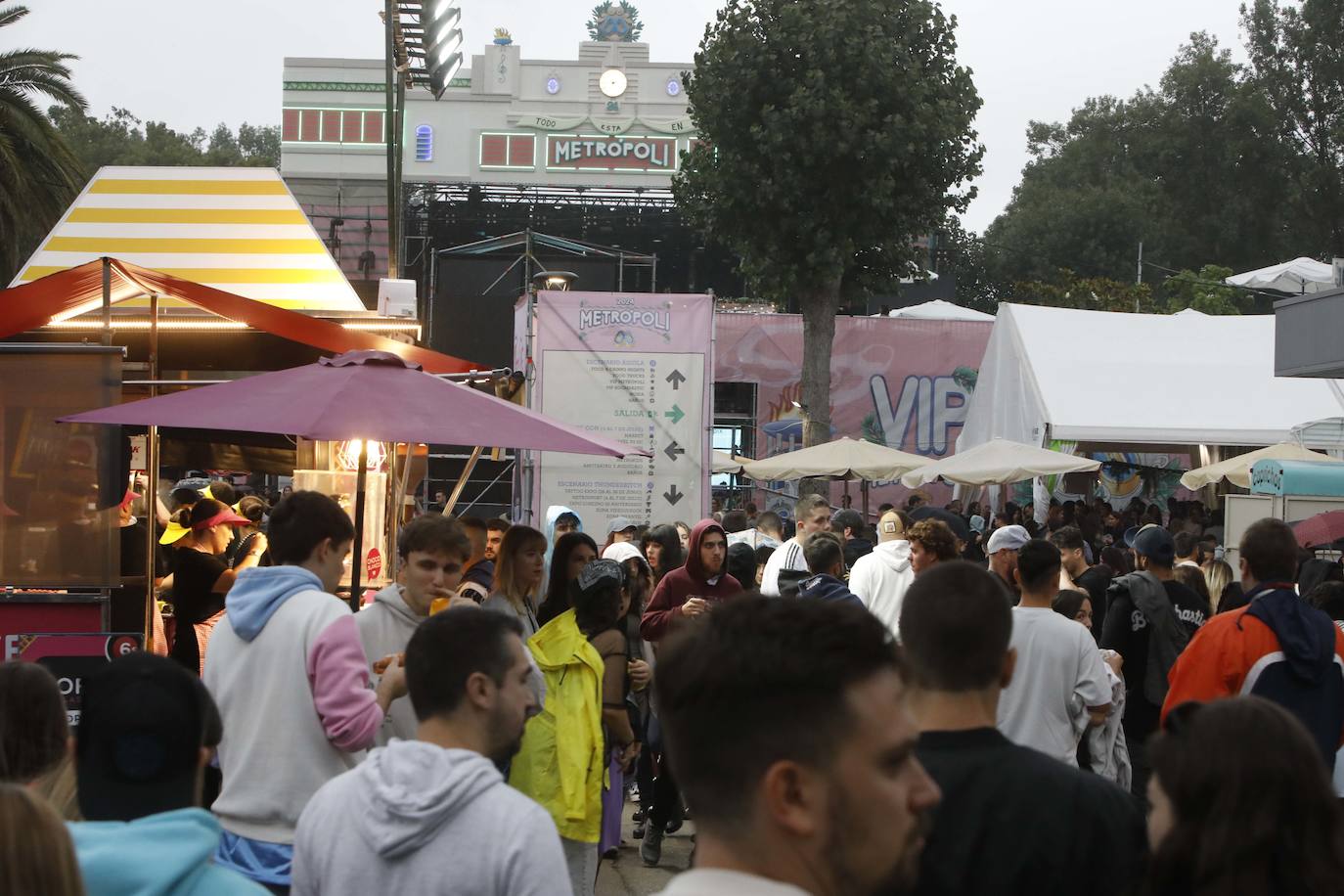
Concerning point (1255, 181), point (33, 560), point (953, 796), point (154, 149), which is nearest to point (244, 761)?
point (953, 796)

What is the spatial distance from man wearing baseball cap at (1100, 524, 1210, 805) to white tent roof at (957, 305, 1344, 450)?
13.9m

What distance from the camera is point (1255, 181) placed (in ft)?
179

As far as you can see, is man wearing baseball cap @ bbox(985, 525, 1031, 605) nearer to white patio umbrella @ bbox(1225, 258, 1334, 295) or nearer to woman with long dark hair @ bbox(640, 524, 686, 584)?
woman with long dark hair @ bbox(640, 524, 686, 584)

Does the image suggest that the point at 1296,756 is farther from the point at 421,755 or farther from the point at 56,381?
the point at 56,381

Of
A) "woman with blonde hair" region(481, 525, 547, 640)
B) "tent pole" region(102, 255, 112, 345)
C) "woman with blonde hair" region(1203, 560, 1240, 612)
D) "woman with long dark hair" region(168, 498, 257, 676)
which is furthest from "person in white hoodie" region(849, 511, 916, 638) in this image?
"tent pole" region(102, 255, 112, 345)

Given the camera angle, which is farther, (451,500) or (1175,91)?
(1175,91)

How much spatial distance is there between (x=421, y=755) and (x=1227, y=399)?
849 inches

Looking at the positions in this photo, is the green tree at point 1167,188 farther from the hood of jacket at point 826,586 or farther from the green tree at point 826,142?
the hood of jacket at point 826,586

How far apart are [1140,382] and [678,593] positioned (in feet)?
51.3

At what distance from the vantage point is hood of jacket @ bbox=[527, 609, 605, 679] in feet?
19.1

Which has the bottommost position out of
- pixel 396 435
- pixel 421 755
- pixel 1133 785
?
pixel 1133 785

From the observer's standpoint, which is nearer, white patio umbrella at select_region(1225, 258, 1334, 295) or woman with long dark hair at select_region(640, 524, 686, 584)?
woman with long dark hair at select_region(640, 524, 686, 584)

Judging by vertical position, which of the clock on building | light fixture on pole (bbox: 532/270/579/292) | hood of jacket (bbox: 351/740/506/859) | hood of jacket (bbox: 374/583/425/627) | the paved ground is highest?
the clock on building

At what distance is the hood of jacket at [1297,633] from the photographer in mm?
5598
